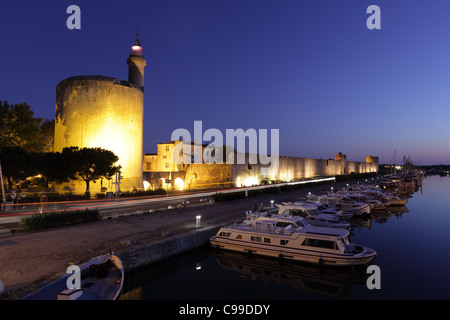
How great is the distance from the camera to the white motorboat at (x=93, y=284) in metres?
6.71

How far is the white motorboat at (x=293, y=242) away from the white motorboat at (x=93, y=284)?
21.0ft

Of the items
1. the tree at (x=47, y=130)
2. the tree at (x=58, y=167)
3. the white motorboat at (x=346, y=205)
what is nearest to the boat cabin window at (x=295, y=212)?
the white motorboat at (x=346, y=205)

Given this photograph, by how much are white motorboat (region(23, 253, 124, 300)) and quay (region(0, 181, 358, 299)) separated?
387 mm

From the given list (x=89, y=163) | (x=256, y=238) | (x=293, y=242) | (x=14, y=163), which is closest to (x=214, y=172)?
(x=89, y=163)

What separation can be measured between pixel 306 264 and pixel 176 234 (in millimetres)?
6609

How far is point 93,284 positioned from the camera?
770 centimetres

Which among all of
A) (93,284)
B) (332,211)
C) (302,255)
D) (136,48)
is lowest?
(302,255)

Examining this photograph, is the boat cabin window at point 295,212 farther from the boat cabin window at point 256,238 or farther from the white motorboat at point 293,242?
the boat cabin window at point 256,238

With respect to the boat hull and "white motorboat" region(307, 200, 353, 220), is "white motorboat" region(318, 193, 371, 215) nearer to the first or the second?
"white motorboat" region(307, 200, 353, 220)

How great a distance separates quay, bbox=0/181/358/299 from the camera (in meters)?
8.21

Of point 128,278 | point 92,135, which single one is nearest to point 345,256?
point 128,278

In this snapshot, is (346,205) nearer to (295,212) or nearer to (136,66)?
(295,212)

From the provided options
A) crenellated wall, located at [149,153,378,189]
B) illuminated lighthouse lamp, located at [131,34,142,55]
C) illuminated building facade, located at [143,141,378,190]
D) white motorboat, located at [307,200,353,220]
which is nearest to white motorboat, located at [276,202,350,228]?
white motorboat, located at [307,200,353,220]

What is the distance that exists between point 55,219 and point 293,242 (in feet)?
42.8
